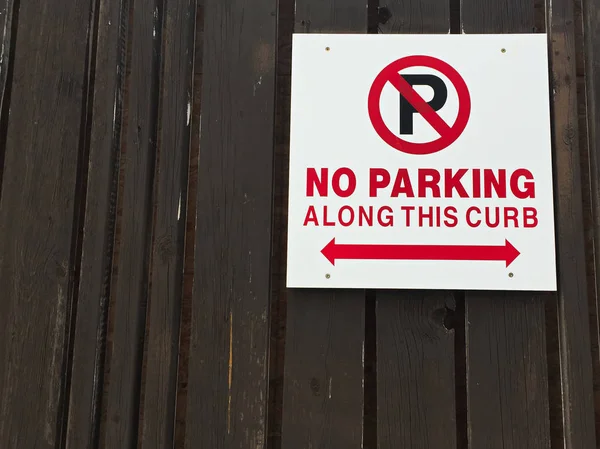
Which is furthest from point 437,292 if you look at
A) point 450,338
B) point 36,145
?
point 36,145

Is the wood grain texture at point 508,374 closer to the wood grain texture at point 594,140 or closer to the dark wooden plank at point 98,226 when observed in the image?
the wood grain texture at point 594,140

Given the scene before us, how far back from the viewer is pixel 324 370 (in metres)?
1.60

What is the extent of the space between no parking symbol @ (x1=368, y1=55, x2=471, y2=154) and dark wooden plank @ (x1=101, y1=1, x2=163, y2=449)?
0.74 metres

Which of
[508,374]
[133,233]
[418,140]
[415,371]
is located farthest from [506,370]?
[133,233]

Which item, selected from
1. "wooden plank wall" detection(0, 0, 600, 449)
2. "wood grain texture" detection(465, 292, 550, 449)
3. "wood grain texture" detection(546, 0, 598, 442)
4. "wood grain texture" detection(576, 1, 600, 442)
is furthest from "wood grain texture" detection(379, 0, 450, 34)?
"wood grain texture" detection(465, 292, 550, 449)

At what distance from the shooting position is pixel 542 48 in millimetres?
1681

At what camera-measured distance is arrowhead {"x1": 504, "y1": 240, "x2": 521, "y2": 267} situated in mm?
1575

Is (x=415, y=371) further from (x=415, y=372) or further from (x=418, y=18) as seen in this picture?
(x=418, y=18)

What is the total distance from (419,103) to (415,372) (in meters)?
0.83

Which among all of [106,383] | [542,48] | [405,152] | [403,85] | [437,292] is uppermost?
[542,48]

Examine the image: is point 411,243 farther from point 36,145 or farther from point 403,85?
point 36,145

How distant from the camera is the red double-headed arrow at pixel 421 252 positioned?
1579mm

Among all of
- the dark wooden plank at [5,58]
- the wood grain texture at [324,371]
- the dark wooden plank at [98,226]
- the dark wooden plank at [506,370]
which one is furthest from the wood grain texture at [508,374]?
the dark wooden plank at [5,58]

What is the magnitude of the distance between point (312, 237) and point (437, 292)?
42 cm
